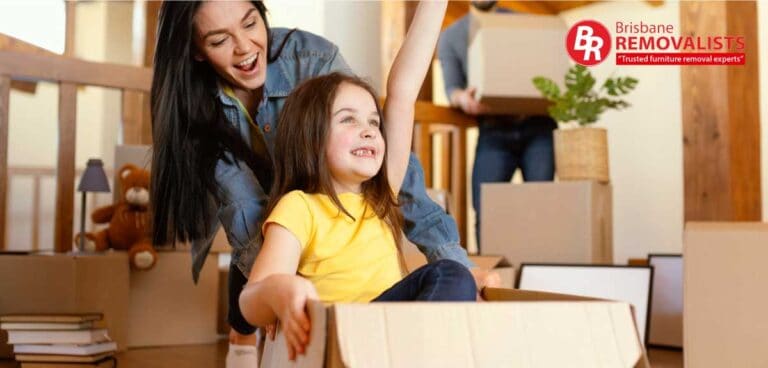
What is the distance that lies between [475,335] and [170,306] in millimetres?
1853

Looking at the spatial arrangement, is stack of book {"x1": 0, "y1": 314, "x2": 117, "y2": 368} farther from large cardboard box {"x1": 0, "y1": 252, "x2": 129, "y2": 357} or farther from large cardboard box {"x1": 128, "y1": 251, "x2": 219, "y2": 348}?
large cardboard box {"x1": 128, "y1": 251, "x2": 219, "y2": 348}

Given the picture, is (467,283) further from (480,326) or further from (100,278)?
(100,278)

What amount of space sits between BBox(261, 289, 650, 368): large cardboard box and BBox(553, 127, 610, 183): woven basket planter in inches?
74.2

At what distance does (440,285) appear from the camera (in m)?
0.96

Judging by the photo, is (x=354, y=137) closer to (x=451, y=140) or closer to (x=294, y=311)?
(x=294, y=311)

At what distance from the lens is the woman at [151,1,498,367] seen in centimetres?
111

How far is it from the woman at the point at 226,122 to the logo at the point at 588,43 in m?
0.45

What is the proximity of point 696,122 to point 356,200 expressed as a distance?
182cm

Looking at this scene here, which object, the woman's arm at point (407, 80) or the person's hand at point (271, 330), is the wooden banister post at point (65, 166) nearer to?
the woman's arm at point (407, 80)

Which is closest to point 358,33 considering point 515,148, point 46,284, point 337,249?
point 337,249

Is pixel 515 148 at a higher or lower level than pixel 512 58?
lower

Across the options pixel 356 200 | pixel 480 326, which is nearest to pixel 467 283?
pixel 480 326

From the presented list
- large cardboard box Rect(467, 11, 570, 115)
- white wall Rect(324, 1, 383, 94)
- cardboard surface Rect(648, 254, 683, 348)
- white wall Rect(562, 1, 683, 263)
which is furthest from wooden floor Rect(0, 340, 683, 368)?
white wall Rect(562, 1, 683, 263)

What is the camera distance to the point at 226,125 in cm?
119
